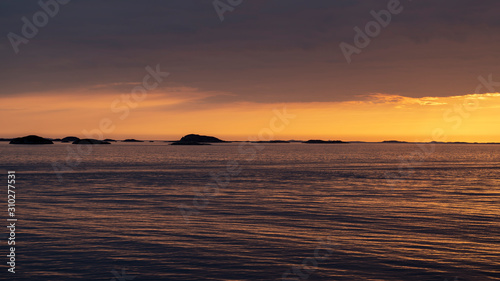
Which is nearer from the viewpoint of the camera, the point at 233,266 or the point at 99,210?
the point at 233,266

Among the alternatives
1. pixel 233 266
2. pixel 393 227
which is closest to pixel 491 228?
pixel 393 227

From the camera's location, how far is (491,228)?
24.6 m

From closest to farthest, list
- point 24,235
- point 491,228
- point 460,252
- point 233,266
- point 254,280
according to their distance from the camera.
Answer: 1. point 254,280
2. point 233,266
3. point 460,252
4. point 24,235
5. point 491,228

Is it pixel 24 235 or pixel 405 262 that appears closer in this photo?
pixel 405 262

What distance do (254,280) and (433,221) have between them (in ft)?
50.1

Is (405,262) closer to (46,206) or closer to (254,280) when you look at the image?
(254,280)

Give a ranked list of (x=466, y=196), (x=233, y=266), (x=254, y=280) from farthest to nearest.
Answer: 1. (x=466, y=196)
2. (x=233, y=266)
3. (x=254, y=280)

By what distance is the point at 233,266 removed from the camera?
57.3 feet

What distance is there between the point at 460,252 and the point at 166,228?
46.6ft

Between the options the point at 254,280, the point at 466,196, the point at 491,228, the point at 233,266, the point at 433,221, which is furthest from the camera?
the point at 466,196

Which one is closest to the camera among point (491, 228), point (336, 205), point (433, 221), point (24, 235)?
point (24, 235)

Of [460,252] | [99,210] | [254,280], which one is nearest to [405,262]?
[460,252]

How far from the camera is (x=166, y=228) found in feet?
81.8

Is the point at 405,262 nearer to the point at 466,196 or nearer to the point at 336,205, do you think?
the point at 336,205
